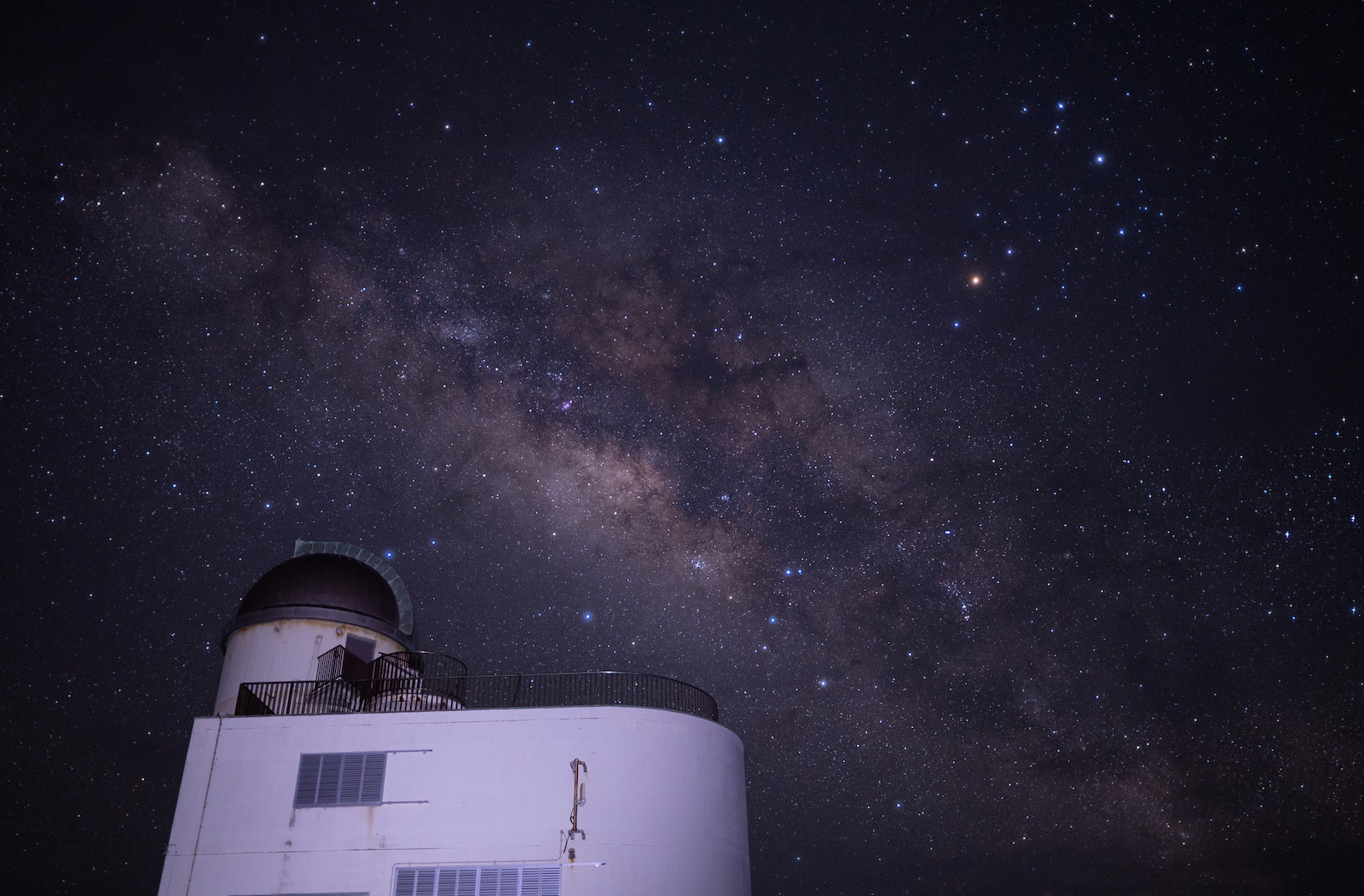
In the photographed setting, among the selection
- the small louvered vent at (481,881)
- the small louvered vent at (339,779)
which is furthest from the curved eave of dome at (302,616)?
the small louvered vent at (481,881)

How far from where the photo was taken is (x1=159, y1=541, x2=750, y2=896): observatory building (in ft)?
50.3

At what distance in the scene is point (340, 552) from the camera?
22609 millimetres

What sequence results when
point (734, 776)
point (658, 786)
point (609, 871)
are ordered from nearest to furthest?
1. point (609, 871)
2. point (658, 786)
3. point (734, 776)

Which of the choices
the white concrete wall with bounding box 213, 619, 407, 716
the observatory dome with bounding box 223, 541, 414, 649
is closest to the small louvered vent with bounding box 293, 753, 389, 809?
the white concrete wall with bounding box 213, 619, 407, 716

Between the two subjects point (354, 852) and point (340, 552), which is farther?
point (340, 552)

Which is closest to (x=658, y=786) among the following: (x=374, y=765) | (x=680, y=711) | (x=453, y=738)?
(x=680, y=711)

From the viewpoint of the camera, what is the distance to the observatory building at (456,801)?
1534cm

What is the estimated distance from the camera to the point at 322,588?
20312 millimetres

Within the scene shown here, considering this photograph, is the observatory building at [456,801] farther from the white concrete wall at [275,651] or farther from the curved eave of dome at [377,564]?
the curved eave of dome at [377,564]

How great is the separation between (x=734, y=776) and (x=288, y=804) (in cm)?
861

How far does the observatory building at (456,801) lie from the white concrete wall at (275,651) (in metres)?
1.35

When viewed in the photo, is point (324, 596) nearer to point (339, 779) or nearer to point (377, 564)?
point (377, 564)

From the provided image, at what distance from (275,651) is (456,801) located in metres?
6.48

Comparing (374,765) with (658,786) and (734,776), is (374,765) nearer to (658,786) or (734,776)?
(658,786)
